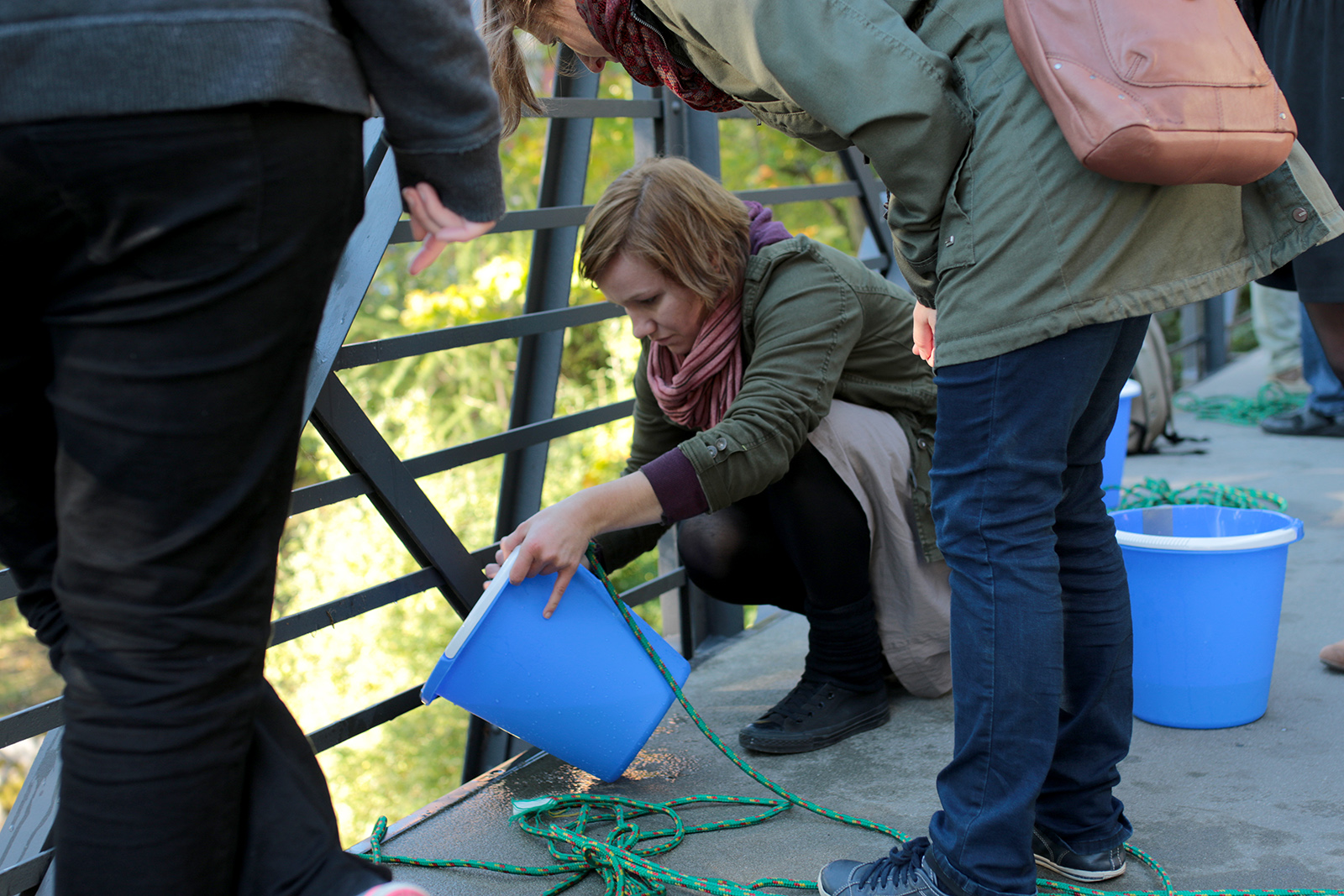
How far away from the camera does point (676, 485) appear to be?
62.6 inches

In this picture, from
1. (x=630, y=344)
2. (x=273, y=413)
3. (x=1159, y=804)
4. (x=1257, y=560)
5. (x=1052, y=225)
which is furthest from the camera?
(x=630, y=344)

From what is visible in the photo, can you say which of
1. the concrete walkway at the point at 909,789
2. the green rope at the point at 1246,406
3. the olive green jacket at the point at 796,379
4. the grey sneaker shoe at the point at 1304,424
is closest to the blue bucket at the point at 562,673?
the concrete walkway at the point at 909,789

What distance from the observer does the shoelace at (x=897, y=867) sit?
1237 millimetres

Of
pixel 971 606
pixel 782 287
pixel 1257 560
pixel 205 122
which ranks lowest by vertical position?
pixel 1257 560

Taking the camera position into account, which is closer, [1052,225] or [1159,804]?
[1052,225]

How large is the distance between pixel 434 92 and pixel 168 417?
299 millimetres

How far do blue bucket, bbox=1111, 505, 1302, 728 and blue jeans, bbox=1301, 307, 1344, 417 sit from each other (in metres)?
2.63

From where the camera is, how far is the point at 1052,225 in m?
1.07

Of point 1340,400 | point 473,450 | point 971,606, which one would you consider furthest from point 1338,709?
point 1340,400

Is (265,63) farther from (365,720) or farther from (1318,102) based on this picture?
(1318,102)

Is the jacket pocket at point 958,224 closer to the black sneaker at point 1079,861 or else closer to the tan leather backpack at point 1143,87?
the tan leather backpack at point 1143,87

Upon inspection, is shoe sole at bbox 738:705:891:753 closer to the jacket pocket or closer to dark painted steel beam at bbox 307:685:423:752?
dark painted steel beam at bbox 307:685:423:752

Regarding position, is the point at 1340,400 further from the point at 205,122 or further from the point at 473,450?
the point at 205,122

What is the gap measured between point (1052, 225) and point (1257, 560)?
33.3 inches
